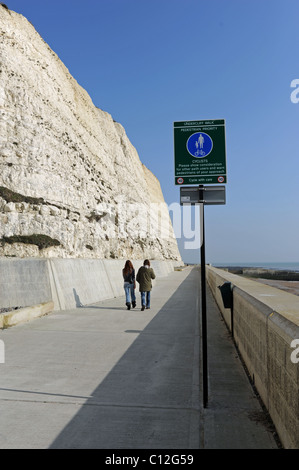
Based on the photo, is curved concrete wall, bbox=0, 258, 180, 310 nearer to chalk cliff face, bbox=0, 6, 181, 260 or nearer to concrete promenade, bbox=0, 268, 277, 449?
concrete promenade, bbox=0, 268, 277, 449

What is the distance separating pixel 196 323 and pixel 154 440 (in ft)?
23.1

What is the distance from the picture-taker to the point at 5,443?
3613mm

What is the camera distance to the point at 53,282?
39.7ft

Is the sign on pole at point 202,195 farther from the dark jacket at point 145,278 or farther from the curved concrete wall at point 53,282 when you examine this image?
the dark jacket at point 145,278

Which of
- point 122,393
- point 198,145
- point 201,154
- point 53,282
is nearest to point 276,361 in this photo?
point 122,393

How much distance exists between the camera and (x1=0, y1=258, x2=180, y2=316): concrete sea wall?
34.2ft

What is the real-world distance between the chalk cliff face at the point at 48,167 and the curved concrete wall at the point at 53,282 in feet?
68.4

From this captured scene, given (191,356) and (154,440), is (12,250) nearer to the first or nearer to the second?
(191,356)

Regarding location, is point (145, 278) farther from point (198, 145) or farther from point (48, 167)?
point (48, 167)

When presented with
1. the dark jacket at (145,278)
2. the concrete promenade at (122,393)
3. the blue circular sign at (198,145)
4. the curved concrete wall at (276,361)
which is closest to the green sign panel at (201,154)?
the blue circular sign at (198,145)

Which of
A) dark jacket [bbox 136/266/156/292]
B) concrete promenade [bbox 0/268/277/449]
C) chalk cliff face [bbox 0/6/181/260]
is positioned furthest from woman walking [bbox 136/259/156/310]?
chalk cliff face [bbox 0/6/181/260]

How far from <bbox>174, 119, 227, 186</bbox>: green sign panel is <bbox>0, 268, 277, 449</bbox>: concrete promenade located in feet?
9.45

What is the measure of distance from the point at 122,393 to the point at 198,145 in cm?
349
